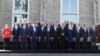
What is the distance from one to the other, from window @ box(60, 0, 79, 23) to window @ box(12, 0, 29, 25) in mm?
2891

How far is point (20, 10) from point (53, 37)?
7.18m

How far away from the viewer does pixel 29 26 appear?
2400 cm

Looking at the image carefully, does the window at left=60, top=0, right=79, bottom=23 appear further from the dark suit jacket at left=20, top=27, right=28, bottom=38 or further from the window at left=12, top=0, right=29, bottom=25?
the dark suit jacket at left=20, top=27, right=28, bottom=38

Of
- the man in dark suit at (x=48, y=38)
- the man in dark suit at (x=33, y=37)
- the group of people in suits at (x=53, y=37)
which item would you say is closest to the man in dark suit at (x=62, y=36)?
the group of people in suits at (x=53, y=37)

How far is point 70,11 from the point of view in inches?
1180

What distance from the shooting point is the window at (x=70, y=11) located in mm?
29859

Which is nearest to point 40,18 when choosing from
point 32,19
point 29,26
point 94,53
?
point 32,19

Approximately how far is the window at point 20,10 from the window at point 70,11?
9.49 feet

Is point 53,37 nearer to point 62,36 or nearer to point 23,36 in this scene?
point 62,36

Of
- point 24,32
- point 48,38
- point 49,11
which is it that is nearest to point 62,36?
point 48,38

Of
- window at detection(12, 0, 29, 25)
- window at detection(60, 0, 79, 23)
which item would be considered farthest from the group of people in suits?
window at detection(12, 0, 29, 25)

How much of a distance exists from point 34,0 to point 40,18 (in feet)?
5.34

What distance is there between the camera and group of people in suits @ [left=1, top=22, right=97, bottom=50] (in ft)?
77.6

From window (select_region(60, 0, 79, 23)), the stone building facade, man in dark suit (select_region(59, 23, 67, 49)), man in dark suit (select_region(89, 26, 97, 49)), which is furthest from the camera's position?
window (select_region(60, 0, 79, 23))
